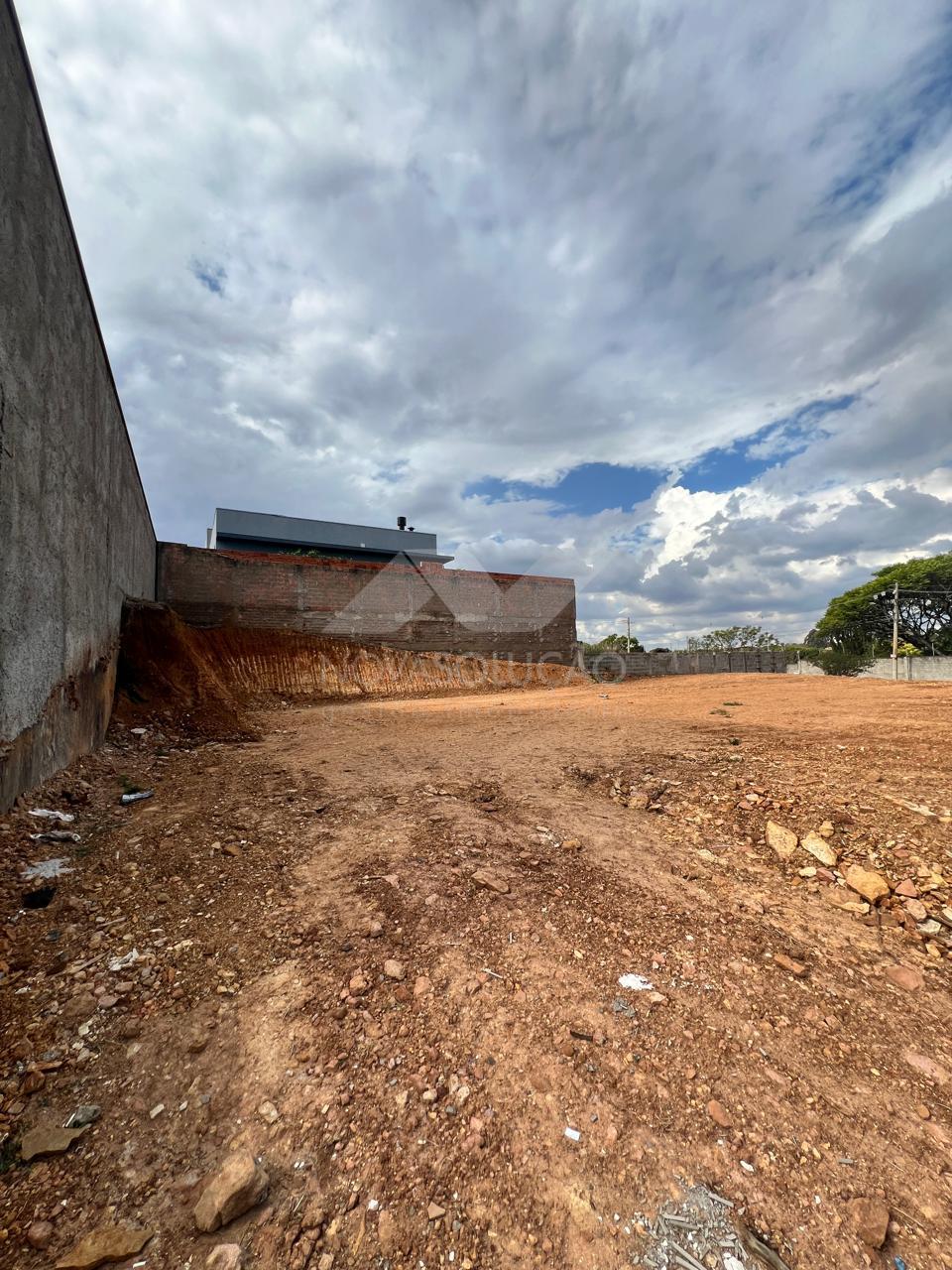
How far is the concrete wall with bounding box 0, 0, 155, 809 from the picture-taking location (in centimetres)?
265

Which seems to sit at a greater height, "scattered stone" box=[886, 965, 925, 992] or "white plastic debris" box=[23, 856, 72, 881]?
"white plastic debris" box=[23, 856, 72, 881]

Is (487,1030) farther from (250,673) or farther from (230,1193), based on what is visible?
(250,673)

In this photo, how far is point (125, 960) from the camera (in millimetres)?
1945

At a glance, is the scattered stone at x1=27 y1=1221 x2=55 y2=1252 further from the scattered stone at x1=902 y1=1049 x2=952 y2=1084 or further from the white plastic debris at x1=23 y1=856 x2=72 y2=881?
the scattered stone at x1=902 y1=1049 x2=952 y2=1084

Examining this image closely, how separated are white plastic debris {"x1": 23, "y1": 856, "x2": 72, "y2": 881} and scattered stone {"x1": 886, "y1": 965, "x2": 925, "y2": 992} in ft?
12.3

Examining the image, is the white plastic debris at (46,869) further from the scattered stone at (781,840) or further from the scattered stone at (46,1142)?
the scattered stone at (781,840)

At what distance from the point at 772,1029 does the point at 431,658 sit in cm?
1542

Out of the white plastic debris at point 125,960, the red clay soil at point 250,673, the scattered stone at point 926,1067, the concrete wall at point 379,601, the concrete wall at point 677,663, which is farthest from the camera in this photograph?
the concrete wall at point 677,663

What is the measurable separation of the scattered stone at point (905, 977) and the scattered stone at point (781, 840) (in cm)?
83

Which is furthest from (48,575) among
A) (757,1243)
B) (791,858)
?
(791,858)

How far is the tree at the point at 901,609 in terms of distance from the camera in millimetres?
30375

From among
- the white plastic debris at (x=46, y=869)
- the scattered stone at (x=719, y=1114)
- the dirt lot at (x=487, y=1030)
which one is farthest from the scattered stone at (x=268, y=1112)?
the white plastic debris at (x=46, y=869)

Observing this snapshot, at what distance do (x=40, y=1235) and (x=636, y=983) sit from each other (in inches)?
71.7

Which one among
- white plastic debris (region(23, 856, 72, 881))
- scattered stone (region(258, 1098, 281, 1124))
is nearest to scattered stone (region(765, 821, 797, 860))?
scattered stone (region(258, 1098, 281, 1124))
